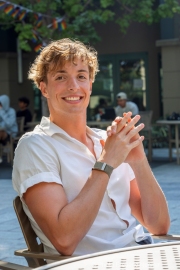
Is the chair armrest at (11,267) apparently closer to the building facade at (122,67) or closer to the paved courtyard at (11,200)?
the paved courtyard at (11,200)

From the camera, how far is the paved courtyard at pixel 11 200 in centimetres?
628

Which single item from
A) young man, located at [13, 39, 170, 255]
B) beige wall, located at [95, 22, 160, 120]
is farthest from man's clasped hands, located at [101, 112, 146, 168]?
beige wall, located at [95, 22, 160, 120]

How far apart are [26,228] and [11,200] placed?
6113 millimetres

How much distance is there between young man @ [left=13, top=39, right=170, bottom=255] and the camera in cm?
291

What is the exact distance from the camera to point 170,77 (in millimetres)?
18875

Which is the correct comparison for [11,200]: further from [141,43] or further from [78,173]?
[141,43]

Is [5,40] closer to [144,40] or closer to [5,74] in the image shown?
[5,74]

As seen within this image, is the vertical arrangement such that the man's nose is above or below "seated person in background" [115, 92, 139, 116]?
above

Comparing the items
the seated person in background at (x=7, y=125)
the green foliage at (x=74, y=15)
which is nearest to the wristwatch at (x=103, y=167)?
the seated person in background at (x=7, y=125)

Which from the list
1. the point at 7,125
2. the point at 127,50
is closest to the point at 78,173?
the point at 7,125

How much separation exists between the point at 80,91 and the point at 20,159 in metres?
0.47

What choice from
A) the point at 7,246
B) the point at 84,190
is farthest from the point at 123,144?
the point at 7,246

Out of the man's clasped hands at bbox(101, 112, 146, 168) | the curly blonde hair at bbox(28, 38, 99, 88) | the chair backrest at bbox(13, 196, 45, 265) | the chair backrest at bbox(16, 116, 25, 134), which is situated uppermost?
the curly blonde hair at bbox(28, 38, 99, 88)

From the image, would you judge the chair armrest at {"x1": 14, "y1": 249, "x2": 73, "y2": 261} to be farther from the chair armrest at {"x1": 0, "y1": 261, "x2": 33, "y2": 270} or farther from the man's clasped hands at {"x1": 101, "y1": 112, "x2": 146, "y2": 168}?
the man's clasped hands at {"x1": 101, "y1": 112, "x2": 146, "y2": 168}
